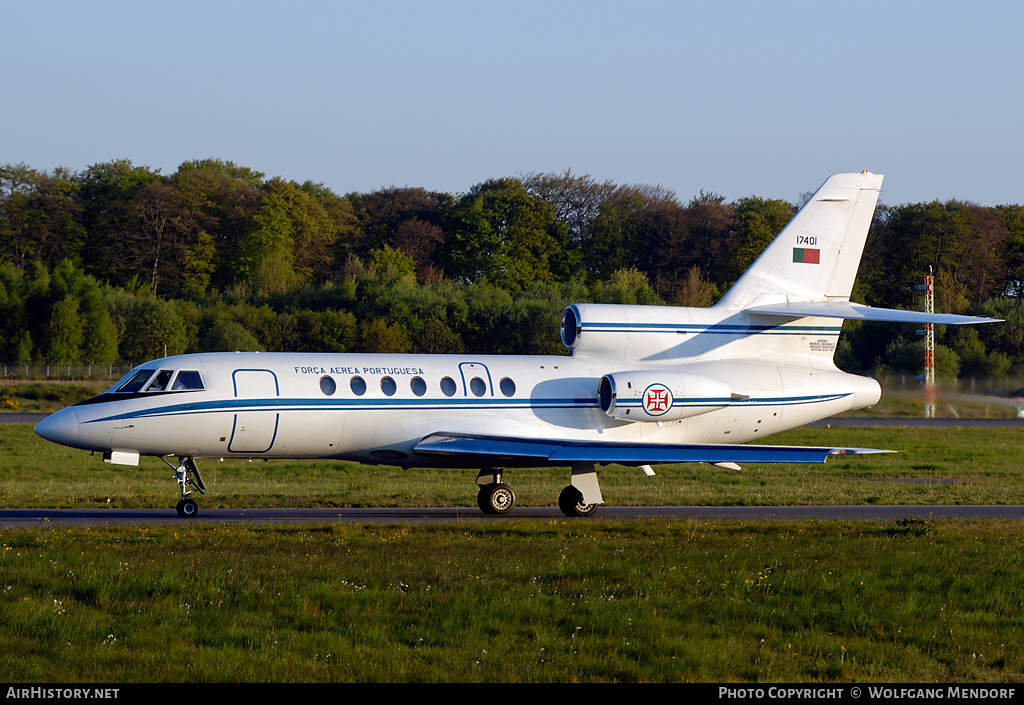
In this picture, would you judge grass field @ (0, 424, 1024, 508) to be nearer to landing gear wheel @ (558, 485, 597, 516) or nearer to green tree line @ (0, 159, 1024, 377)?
landing gear wheel @ (558, 485, 597, 516)

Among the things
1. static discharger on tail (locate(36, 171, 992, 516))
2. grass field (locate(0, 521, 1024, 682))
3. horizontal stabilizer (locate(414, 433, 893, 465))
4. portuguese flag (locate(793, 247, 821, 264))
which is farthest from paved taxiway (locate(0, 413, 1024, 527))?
portuguese flag (locate(793, 247, 821, 264))

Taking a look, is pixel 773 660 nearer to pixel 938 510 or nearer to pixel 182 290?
pixel 938 510

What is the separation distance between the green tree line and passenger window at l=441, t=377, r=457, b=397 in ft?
137

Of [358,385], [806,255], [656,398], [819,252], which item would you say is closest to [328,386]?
[358,385]

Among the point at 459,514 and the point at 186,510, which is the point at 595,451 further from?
the point at 186,510

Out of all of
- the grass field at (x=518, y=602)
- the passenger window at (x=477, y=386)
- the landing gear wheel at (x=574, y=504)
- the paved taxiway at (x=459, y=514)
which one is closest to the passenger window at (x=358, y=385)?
the passenger window at (x=477, y=386)

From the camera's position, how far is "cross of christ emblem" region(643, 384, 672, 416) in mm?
24156

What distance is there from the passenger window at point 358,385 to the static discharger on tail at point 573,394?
1.0 inches

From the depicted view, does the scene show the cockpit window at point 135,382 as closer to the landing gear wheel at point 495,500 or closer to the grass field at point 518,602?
the grass field at point 518,602

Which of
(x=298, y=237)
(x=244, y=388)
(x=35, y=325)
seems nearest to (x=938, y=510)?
(x=244, y=388)

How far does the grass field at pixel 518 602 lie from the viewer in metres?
9.86

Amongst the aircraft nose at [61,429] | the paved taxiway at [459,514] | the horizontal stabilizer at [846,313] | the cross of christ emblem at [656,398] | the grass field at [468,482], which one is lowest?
the grass field at [468,482]

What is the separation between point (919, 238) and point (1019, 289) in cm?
841

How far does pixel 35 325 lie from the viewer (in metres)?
70.9
